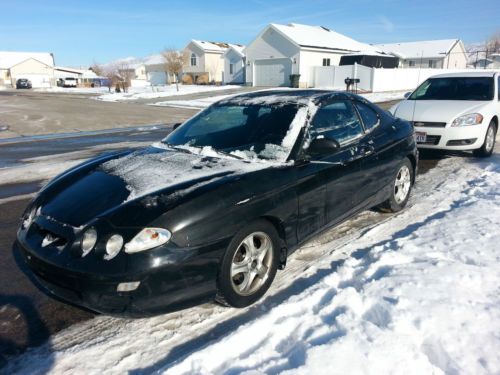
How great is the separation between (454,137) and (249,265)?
557 cm

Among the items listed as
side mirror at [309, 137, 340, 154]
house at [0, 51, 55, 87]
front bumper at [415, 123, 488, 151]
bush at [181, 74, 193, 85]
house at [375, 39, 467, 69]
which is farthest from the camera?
house at [0, 51, 55, 87]

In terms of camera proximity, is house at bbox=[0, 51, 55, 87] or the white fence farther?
house at bbox=[0, 51, 55, 87]

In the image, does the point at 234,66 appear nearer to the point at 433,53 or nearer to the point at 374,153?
the point at 433,53

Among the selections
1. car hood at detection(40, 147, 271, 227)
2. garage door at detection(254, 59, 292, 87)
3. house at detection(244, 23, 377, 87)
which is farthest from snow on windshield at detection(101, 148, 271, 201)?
garage door at detection(254, 59, 292, 87)

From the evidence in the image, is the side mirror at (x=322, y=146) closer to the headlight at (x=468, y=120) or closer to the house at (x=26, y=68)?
the headlight at (x=468, y=120)

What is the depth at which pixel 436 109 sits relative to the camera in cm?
748

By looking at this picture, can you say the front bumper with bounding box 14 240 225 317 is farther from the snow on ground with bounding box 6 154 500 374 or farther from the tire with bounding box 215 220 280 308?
the snow on ground with bounding box 6 154 500 374

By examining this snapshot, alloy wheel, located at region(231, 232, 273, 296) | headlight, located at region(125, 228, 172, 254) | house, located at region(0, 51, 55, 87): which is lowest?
alloy wheel, located at region(231, 232, 273, 296)

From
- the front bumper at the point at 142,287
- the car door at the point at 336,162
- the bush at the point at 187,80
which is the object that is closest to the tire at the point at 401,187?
the car door at the point at 336,162

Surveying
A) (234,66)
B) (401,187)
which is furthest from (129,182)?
(234,66)

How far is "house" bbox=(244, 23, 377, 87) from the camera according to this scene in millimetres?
38094

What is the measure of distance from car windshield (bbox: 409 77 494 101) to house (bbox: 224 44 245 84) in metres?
40.4

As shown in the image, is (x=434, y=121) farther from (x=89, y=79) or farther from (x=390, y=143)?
(x=89, y=79)

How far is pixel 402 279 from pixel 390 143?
1.93 meters
